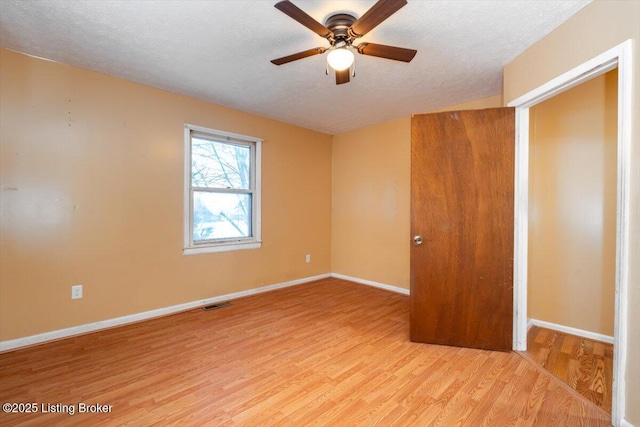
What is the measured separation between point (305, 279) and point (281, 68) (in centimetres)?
309

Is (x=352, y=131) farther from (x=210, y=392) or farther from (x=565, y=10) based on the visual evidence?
(x=210, y=392)

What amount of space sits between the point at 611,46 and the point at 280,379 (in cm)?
288

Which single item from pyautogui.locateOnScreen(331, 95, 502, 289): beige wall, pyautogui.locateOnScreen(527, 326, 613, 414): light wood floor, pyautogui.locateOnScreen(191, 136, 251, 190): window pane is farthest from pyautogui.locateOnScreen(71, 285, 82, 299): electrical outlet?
pyautogui.locateOnScreen(527, 326, 613, 414): light wood floor

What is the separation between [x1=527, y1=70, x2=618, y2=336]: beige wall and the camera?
243cm

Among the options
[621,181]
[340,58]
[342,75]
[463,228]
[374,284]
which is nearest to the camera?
[621,181]

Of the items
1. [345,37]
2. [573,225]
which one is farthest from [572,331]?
[345,37]

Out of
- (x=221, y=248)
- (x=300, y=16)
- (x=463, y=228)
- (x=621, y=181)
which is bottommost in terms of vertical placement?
(x=221, y=248)

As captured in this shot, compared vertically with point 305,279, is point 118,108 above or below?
above

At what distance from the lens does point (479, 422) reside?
1.54m

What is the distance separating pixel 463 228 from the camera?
7.74 feet

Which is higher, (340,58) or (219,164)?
(340,58)

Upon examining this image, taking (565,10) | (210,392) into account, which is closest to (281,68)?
(565,10)

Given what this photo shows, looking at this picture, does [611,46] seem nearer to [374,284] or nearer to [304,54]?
[304,54]

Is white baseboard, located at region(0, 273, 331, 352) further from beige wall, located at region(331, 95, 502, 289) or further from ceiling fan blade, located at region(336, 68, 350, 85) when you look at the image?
ceiling fan blade, located at region(336, 68, 350, 85)
